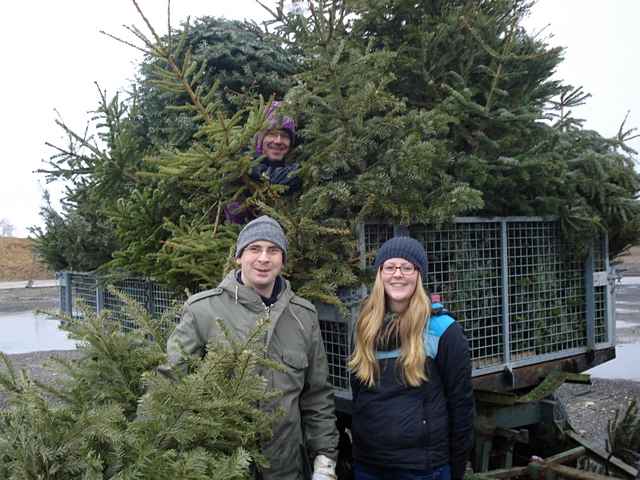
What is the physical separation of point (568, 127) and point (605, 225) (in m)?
0.81

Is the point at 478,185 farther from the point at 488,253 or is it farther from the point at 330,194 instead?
the point at 330,194

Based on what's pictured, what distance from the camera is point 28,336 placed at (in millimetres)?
14523

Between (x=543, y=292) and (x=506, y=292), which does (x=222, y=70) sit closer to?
(x=506, y=292)

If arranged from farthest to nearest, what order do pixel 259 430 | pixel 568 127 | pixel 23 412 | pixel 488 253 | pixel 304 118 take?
pixel 568 127 → pixel 488 253 → pixel 304 118 → pixel 259 430 → pixel 23 412

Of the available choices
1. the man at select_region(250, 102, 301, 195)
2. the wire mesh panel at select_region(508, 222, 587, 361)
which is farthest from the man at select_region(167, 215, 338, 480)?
the wire mesh panel at select_region(508, 222, 587, 361)

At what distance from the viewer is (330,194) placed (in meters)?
3.34

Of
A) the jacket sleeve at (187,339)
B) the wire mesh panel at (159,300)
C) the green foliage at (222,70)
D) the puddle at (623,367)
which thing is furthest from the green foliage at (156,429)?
the puddle at (623,367)

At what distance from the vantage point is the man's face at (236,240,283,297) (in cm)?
274

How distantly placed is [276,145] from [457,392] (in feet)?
5.80

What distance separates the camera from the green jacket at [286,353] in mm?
2602

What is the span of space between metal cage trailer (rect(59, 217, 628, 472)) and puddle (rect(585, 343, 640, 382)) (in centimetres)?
499

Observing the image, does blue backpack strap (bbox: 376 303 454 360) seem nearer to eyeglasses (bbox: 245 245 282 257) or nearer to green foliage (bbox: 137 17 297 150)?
eyeglasses (bbox: 245 245 282 257)

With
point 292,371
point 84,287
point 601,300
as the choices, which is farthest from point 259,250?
point 84,287

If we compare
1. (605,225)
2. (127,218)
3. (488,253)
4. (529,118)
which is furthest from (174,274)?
(605,225)
